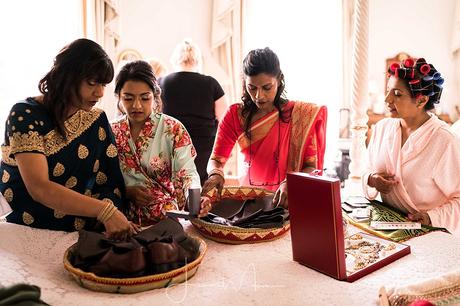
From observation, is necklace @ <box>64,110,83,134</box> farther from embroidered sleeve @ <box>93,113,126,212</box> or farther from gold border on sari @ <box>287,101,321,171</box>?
gold border on sari @ <box>287,101,321,171</box>

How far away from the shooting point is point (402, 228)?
149 centimetres

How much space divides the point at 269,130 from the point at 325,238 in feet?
2.88

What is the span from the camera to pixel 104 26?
13.5 ft

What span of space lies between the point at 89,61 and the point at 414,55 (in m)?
4.60

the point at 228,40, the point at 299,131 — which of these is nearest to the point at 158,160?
the point at 299,131

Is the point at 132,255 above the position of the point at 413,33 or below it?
below

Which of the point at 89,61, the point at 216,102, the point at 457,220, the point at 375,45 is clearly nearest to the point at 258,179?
the point at 457,220

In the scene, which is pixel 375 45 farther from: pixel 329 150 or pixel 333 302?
pixel 333 302

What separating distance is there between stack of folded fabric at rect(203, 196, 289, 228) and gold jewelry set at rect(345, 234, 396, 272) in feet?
0.73

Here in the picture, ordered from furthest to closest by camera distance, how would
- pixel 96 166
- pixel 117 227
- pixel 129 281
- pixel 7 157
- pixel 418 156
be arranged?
1. pixel 418 156
2. pixel 96 166
3. pixel 7 157
4. pixel 117 227
5. pixel 129 281

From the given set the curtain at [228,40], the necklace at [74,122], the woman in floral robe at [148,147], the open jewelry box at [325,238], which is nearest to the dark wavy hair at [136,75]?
the woman in floral robe at [148,147]

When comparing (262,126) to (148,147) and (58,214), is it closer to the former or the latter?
(148,147)

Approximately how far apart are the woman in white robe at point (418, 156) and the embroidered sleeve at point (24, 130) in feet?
4.25

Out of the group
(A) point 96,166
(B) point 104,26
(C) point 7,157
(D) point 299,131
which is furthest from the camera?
(B) point 104,26
